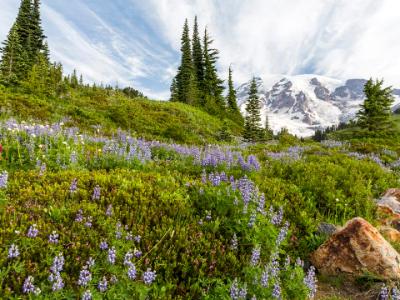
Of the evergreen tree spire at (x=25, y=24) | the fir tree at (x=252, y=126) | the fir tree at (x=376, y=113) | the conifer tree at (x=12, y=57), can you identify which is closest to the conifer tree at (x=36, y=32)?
the evergreen tree spire at (x=25, y=24)

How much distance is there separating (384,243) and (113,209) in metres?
4.37

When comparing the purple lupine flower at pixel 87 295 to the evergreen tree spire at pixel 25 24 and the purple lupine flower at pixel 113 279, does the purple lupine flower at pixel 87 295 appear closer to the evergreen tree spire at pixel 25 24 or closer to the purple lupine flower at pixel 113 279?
the purple lupine flower at pixel 113 279

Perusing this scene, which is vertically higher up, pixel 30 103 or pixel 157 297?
pixel 30 103

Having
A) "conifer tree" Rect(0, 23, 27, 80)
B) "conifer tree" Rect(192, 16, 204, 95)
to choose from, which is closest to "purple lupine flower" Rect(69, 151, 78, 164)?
"conifer tree" Rect(0, 23, 27, 80)

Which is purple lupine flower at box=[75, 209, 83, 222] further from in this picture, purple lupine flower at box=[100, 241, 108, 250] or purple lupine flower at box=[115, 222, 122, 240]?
purple lupine flower at box=[100, 241, 108, 250]

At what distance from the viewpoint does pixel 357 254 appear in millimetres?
4836

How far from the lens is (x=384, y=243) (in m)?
4.90

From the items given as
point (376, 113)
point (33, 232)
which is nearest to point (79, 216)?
point (33, 232)

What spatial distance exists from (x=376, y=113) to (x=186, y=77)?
99.7 feet

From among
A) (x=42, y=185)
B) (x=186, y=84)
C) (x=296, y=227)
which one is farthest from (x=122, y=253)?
(x=186, y=84)

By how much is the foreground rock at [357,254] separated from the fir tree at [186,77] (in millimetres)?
40313

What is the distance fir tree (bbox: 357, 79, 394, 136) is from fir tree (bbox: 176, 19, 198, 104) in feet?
80.5

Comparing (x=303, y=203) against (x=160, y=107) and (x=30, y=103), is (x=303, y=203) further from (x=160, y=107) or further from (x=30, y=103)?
(x=160, y=107)

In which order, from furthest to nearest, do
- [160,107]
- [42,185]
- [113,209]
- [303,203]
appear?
[160,107] → [303,203] → [42,185] → [113,209]
